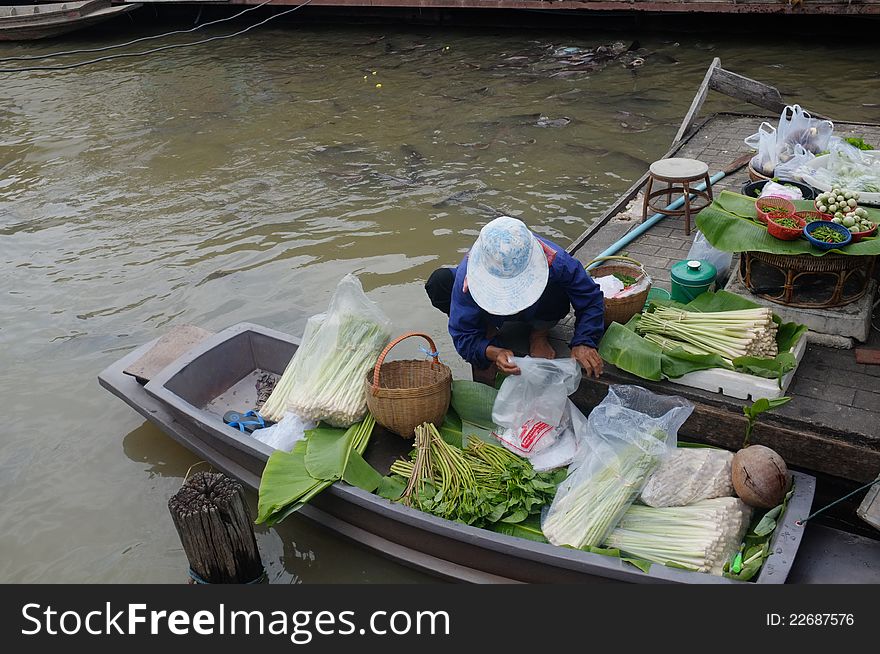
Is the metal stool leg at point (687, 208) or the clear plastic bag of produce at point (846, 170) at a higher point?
the clear plastic bag of produce at point (846, 170)

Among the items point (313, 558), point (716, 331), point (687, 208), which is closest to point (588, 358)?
point (716, 331)

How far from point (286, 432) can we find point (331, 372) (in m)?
0.41

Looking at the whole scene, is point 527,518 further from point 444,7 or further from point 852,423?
point 444,7

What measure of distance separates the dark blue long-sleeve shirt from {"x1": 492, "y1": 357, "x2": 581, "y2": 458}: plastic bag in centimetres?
19

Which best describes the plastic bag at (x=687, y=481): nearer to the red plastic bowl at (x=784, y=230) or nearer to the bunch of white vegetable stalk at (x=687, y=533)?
the bunch of white vegetable stalk at (x=687, y=533)

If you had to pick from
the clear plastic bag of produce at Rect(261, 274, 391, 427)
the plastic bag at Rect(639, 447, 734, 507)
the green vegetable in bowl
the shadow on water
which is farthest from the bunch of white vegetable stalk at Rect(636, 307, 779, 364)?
the shadow on water

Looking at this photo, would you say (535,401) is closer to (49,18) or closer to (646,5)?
(646,5)

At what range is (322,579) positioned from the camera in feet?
13.3

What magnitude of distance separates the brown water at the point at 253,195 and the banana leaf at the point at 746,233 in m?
2.13

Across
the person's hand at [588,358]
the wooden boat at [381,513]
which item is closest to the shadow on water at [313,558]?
the wooden boat at [381,513]

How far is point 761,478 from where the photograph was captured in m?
3.36

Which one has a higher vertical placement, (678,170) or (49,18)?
(49,18)

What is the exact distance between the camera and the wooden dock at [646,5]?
10672 mm

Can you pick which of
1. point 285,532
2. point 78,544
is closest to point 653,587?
point 285,532
